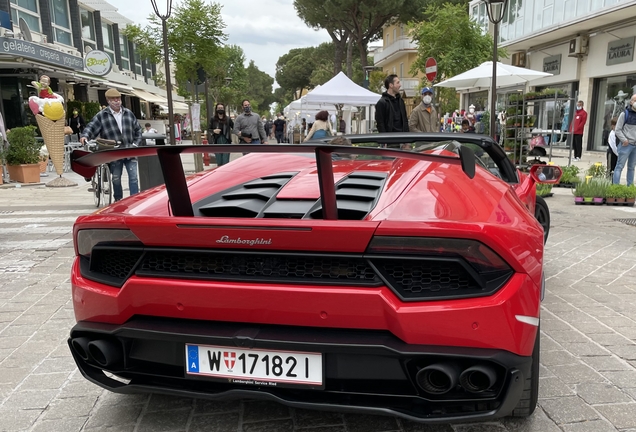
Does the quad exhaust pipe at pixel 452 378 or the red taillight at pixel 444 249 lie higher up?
the red taillight at pixel 444 249

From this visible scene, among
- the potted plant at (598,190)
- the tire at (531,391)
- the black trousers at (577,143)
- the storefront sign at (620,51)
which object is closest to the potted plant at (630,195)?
the potted plant at (598,190)

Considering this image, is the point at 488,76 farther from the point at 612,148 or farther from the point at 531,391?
the point at 531,391

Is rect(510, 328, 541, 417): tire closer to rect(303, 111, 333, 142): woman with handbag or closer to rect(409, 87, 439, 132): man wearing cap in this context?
rect(409, 87, 439, 132): man wearing cap

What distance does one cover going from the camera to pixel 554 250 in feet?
16.8

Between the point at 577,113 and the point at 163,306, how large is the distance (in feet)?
58.6

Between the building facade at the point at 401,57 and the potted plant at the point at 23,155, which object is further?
the building facade at the point at 401,57

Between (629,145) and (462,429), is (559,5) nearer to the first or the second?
(629,145)

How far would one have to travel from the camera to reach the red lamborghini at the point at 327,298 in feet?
5.37

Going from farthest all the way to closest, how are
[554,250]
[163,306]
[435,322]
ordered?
[554,250] → [163,306] → [435,322]

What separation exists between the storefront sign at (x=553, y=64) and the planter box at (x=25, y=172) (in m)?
20.8

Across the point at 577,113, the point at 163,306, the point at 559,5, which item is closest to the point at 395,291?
the point at 163,306

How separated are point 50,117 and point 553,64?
2072cm

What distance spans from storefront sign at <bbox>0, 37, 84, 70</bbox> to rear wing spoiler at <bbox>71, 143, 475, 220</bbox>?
14.8 meters

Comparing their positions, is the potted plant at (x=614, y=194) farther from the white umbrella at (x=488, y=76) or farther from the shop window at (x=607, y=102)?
the shop window at (x=607, y=102)
